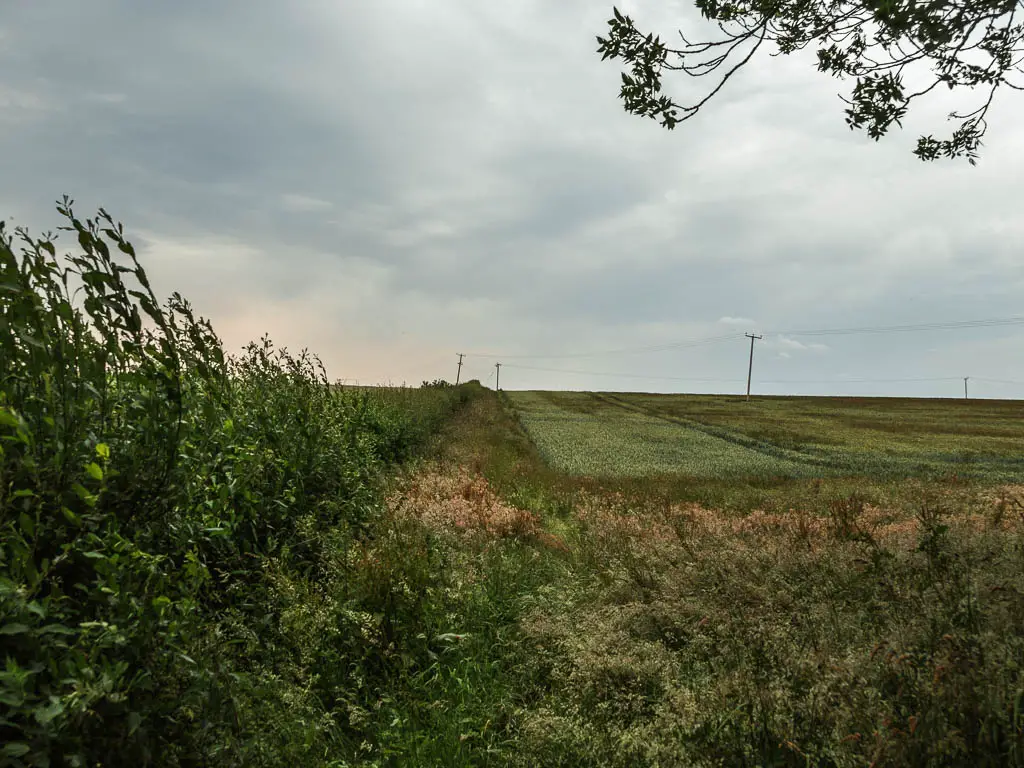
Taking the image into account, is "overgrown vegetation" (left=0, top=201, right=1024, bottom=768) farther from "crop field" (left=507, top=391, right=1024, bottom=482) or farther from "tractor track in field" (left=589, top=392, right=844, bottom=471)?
"tractor track in field" (left=589, top=392, right=844, bottom=471)

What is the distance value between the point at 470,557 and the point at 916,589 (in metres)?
3.91

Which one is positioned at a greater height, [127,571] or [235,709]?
[127,571]

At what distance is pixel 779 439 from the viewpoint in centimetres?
3216

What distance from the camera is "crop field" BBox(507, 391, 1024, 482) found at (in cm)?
2103

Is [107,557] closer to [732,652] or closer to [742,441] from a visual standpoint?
[732,652]

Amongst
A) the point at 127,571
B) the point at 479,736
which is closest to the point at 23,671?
the point at 127,571

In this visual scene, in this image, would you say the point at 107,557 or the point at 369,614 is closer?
the point at 107,557

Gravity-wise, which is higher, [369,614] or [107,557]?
[107,557]

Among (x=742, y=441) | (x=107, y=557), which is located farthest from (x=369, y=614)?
(x=742, y=441)

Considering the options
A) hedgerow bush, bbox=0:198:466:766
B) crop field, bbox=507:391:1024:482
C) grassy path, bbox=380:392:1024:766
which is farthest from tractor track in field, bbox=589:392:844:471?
hedgerow bush, bbox=0:198:466:766

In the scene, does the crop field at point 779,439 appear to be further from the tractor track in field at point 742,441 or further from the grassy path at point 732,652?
the grassy path at point 732,652

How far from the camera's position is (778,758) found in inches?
124

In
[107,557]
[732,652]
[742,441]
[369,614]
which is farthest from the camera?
[742,441]

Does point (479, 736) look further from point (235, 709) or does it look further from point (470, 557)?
point (470, 557)
